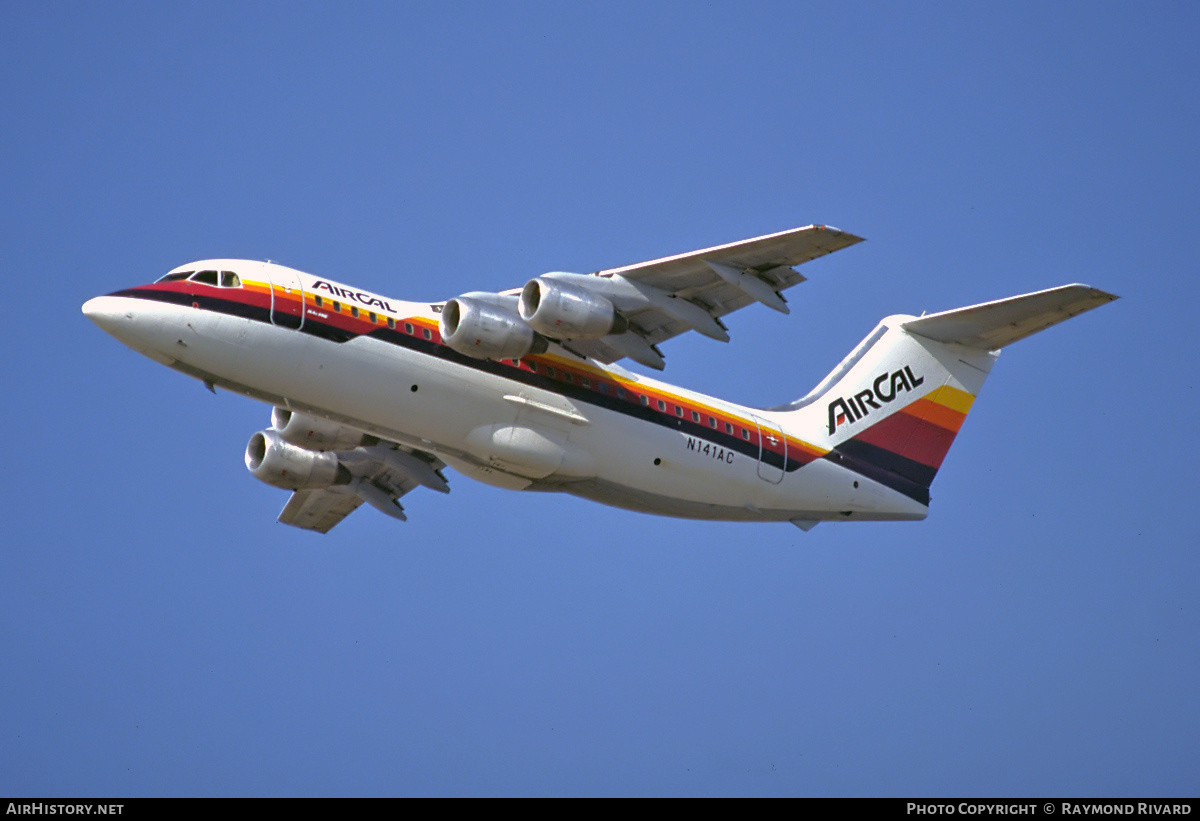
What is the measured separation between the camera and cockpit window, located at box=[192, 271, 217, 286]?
18.7 m

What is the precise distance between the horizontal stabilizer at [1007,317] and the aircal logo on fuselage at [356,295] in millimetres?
7568

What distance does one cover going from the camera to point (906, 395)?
22.9 metres

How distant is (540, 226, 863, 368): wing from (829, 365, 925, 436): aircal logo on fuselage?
3.01m

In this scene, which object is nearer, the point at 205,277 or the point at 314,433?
the point at 205,277

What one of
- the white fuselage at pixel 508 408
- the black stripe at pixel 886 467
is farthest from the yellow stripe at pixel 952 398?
the white fuselage at pixel 508 408

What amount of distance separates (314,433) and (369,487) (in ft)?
5.61

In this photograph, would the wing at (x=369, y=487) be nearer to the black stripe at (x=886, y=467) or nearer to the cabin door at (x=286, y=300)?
the cabin door at (x=286, y=300)

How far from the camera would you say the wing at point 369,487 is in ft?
73.0

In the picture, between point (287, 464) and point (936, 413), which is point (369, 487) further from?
point (936, 413)

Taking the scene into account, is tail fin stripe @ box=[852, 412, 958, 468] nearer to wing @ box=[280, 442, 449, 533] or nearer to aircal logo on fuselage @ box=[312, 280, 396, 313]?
wing @ box=[280, 442, 449, 533]

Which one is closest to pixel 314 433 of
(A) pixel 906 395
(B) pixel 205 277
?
(B) pixel 205 277

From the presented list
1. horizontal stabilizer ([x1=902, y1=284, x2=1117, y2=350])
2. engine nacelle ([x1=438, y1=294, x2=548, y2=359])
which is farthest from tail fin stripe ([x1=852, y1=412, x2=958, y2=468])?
engine nacelle ([x1=438, y1=294, x2=548, y2=359])
